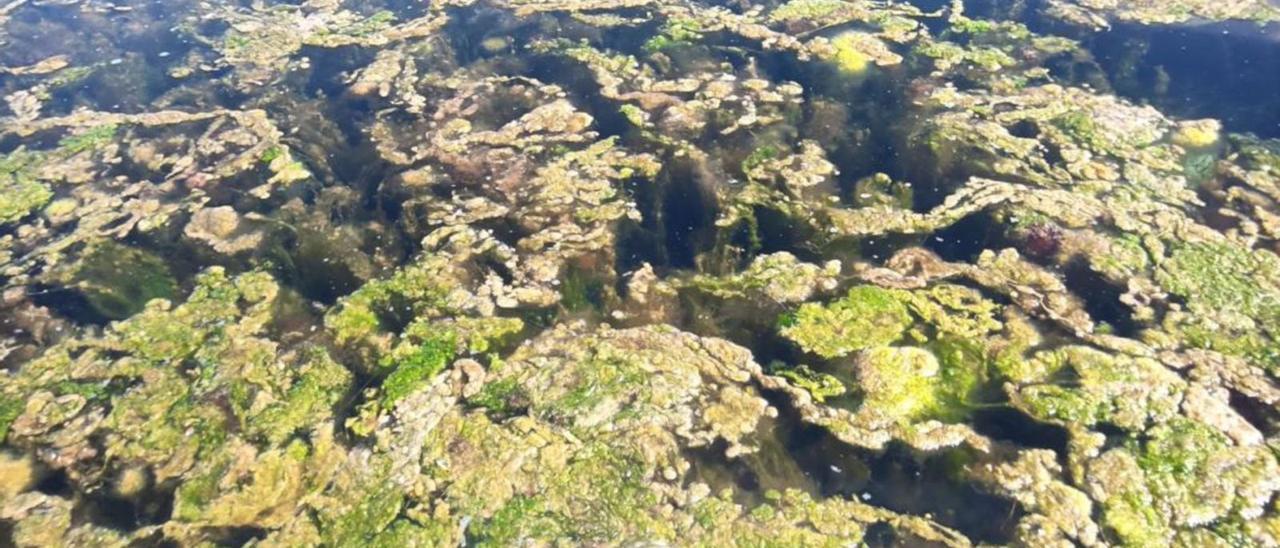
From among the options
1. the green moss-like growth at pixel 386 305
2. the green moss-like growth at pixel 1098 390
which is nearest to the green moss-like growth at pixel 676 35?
the green moss-like growth at pixel 386 305

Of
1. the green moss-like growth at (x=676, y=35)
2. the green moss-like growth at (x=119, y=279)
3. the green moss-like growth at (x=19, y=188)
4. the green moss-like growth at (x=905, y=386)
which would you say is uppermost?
the green moss-like growth at (x=676, y=35)

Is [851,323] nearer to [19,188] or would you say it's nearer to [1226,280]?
[1226,280]

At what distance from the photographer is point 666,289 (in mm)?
5355

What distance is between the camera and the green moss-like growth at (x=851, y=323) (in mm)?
4801

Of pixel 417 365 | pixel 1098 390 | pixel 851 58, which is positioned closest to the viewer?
pixel 1098 390

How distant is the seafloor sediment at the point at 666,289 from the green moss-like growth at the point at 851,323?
0.02 metres

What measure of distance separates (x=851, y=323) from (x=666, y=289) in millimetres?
1310

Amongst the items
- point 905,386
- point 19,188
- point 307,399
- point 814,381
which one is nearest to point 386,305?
point 307,399

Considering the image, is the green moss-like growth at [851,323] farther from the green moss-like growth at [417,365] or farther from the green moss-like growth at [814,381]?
the green moss-like growth at [417,365]

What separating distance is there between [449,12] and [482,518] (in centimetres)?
791

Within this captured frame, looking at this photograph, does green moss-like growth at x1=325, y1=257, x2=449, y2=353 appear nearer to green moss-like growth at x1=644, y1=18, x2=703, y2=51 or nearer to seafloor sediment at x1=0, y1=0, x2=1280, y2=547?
seafloor sediment at x1=0, y1=0, x2=1280, y2=547

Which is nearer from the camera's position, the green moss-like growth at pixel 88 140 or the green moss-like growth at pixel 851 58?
the green moss-like growth at pixel 88 140

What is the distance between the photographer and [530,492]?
4.00 metres

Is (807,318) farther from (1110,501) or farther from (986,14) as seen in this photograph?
(986,14)
